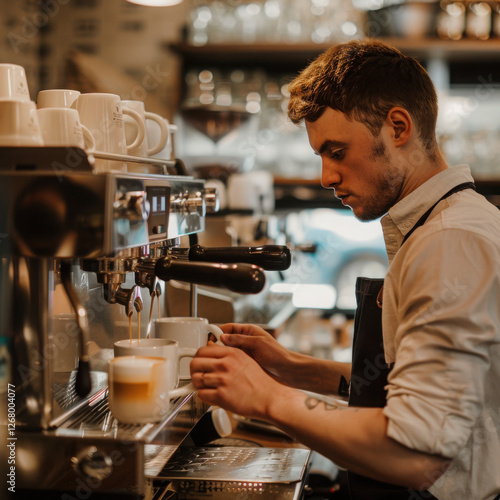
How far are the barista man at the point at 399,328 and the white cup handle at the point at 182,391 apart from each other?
0.03m

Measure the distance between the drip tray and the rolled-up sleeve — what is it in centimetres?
29

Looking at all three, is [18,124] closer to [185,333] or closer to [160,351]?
[160,351]

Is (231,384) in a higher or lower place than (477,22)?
lower

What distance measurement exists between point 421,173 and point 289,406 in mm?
499

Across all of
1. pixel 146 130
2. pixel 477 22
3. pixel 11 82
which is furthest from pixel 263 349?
pixel 477 22

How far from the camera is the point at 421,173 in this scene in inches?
46.9

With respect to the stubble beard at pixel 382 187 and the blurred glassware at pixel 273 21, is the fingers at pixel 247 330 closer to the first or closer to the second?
the stubble beard at pixel 382 187

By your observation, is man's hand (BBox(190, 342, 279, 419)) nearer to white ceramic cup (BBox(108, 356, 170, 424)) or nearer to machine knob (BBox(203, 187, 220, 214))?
white ceramic cup (BBox(108, 356, 170, 424))

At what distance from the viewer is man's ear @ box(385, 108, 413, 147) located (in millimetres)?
1154

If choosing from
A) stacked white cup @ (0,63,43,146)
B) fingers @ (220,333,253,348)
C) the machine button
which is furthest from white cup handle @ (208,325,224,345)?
stacked white cup @ (0,63,43,146)

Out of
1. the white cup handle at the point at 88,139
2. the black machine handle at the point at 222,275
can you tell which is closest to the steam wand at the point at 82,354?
the black machine handle at the point at 222,275

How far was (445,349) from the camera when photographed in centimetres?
89

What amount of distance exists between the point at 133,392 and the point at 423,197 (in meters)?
0.61

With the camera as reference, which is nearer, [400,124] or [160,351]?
[160,351]
